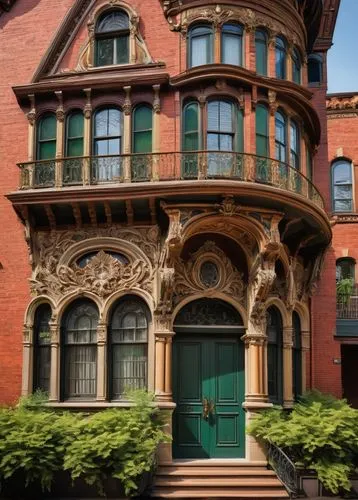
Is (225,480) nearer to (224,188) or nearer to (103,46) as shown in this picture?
(224,188)

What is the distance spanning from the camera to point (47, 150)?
19.3 metres

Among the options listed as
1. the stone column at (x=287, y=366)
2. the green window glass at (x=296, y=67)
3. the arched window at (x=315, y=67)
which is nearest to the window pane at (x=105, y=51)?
the green window glass at (x=296, y=67)

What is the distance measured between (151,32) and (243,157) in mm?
4578

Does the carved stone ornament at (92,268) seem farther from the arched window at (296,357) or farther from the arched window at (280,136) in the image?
the arched window at (296,357)

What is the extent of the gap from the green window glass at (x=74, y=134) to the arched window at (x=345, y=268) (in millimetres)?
14160

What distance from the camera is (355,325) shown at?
24.8 meters

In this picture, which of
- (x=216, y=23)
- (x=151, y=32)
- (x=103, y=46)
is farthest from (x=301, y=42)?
(x=103, y=46)

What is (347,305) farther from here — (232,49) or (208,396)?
(232,49)

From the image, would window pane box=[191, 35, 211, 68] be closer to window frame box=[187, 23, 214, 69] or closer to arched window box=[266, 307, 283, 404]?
window frame box=[187, 23, 214, 69]

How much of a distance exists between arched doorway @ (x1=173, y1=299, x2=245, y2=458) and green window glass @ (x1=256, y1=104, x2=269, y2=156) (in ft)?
13.4

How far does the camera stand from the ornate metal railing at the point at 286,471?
16078mm

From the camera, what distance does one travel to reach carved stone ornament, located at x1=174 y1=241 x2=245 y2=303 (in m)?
18.5

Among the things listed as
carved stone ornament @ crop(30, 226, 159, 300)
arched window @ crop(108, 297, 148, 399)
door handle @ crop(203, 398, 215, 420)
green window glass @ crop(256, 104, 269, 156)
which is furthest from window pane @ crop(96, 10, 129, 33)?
door handle @ crop(203, 398, 215, 420)

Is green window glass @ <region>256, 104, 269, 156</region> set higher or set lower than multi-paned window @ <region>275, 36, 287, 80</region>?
lower
